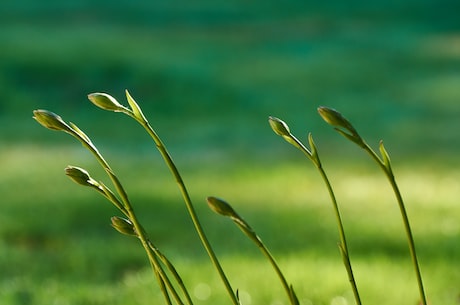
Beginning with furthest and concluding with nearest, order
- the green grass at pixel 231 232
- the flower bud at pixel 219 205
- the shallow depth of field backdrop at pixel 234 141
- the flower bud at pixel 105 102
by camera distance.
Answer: the shallow depth of field backdrop at pixel 234 141 → the green grass at pixel 231 232 → the flower bud at pixel 105 102 → the flower bud at pixel 219 205

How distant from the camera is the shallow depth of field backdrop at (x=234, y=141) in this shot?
16.3 ft

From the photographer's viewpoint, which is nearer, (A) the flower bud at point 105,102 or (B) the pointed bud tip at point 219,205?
(B) the pointed bud tip at point 219,205

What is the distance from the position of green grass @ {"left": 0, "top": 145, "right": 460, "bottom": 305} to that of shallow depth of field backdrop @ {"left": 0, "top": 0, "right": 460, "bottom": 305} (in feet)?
0.06

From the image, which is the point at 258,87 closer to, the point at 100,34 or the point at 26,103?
the point at 26,103

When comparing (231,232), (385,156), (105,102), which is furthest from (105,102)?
(231,232)

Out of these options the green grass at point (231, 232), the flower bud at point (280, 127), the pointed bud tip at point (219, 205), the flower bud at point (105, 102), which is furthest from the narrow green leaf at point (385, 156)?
the green grass at point (231, 232)

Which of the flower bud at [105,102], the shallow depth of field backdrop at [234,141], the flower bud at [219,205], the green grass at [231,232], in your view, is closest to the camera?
the flower bud at [219,205]

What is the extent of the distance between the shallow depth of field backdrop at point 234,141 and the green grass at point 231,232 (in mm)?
19

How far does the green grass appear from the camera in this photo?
432cm

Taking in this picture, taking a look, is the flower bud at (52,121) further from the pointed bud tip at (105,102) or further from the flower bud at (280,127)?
the flower bud at (280,127)

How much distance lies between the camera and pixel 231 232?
637cm

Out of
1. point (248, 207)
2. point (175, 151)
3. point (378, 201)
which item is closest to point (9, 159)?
point (175, 151)

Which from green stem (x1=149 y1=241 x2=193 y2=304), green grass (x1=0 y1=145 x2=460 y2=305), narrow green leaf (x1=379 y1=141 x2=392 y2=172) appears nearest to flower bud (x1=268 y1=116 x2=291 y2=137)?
narrow green leaf (x1=379 y1=141 x2=392 y2=172)

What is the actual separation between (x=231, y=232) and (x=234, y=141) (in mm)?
4767
